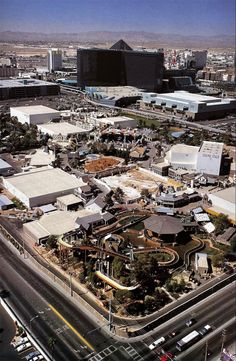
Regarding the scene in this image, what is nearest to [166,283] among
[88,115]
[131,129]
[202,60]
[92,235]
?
[92,235]

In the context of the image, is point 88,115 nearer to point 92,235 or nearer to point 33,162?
point 33,162

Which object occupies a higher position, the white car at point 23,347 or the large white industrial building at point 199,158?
the large white industrial building at point 199,158

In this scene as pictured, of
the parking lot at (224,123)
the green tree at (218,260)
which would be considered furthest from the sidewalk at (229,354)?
the parking lot at (224,123)

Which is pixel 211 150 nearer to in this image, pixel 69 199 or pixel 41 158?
pixel 69 199

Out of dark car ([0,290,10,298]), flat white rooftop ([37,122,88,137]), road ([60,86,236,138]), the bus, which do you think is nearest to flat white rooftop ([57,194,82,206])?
dark car ([0,290,10,298])

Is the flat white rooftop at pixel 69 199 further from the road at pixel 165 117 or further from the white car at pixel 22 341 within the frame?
the road at pixel 165 117

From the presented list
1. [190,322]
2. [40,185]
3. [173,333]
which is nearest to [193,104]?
[40,185]
